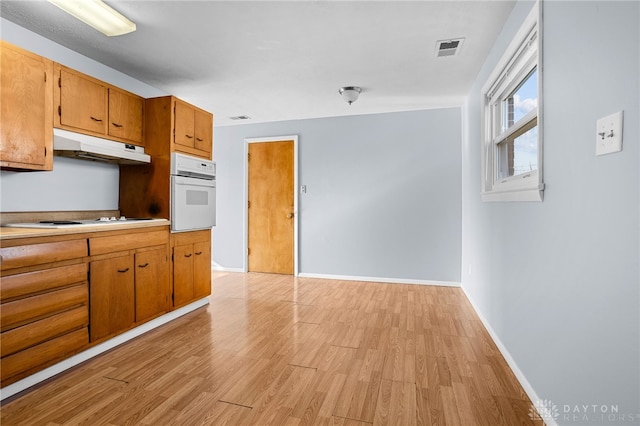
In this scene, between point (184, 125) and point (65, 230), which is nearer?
point (65, 230)

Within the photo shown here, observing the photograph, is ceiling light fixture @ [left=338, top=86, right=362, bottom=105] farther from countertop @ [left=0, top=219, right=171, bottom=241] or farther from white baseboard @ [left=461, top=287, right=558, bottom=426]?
white baseboard @ [left=461, top=287, right=558, bottom=426]

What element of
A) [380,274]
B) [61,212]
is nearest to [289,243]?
[380,274]

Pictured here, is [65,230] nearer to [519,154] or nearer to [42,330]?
[42,330]

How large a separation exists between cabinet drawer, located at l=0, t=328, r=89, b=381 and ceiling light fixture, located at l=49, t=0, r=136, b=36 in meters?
2.12

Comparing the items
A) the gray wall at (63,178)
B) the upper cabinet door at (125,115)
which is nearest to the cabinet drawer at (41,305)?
the gray wall at (63,178)

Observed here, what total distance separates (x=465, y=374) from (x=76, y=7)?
11.3 ft

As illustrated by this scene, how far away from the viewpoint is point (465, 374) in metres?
2.09

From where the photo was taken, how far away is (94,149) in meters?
2.60

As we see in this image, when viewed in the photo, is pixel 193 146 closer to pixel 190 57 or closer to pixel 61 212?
pixel 190 57

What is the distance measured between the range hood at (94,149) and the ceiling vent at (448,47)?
286 cm

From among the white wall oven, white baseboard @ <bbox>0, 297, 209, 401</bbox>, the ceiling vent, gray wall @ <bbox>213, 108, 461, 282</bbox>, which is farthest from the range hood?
the ceiling vent

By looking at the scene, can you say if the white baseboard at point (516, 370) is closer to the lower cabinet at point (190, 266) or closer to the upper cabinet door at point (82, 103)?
the lower cabinet at point (190, 266)

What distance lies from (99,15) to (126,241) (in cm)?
163

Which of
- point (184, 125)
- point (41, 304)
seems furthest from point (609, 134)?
point (184, 125)
